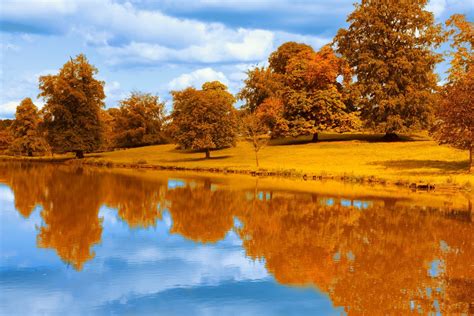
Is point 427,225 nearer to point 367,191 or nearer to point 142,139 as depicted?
point 367,191

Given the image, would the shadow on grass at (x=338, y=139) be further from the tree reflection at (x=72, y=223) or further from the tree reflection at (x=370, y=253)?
the tree reflection at (x=370, y=253)

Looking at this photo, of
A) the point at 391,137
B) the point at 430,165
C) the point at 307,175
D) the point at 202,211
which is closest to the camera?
the point at 202,211

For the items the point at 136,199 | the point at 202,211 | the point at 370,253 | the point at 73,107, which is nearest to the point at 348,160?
the point at 136,199

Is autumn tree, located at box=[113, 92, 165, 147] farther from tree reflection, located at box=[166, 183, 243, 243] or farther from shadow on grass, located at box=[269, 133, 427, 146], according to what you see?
tree reflection, located at box=[166, 183, 243, 243]

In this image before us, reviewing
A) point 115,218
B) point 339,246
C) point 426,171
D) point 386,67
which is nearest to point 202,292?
point 339,246

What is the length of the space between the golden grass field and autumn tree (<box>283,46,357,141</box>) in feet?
9.07

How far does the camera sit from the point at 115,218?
24906 mm

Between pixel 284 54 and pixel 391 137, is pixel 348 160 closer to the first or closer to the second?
pixel 391 137

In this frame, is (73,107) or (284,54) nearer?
(73,107)

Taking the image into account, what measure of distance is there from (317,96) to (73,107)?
36.9 metres

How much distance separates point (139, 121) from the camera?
9819 cm

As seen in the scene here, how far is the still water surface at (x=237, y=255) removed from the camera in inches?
484

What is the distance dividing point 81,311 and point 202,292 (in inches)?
118

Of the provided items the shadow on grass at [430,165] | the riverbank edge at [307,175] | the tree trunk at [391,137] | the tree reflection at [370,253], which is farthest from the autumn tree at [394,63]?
the tree reflection at [370,253]
